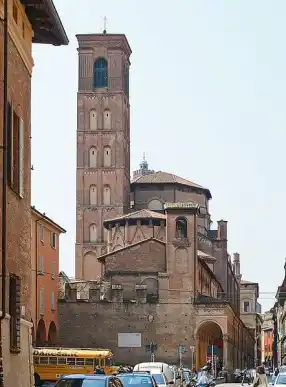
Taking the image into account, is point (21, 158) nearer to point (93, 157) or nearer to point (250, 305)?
point (93, 157)

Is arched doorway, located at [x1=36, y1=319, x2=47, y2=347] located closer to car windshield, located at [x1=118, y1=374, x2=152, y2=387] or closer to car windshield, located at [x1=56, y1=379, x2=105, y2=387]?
car windshield, located at [x1=118, y1=374, x2=152, y2=387]

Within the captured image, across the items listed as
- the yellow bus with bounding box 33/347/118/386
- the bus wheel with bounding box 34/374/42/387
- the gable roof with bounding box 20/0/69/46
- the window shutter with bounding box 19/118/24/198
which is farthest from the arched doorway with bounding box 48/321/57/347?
the window shutter with bounding box 19/118/24/198

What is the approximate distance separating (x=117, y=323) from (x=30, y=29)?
165 ft

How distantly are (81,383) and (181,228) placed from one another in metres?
55.5

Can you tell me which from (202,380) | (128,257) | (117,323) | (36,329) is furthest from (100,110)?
(202,380)

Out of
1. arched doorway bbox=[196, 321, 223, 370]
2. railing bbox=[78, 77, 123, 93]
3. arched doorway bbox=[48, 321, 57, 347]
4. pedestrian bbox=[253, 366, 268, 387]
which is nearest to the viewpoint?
pedestrian bbox=[253, 366, 268, 387]

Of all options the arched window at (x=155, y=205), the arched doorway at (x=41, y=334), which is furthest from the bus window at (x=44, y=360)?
the arched window at (x=155, y=205)

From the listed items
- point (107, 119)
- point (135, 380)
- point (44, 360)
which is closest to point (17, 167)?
point (135, 380)

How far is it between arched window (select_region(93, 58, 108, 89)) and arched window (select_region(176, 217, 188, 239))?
30.3 m

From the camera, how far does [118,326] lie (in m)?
69.6

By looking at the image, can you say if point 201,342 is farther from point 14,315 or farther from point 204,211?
point 14,315

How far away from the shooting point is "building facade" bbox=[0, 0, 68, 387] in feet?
58.3

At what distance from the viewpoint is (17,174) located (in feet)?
65.1

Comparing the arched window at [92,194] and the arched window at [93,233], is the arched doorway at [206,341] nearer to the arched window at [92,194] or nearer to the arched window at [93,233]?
the arched window at [93,233]
